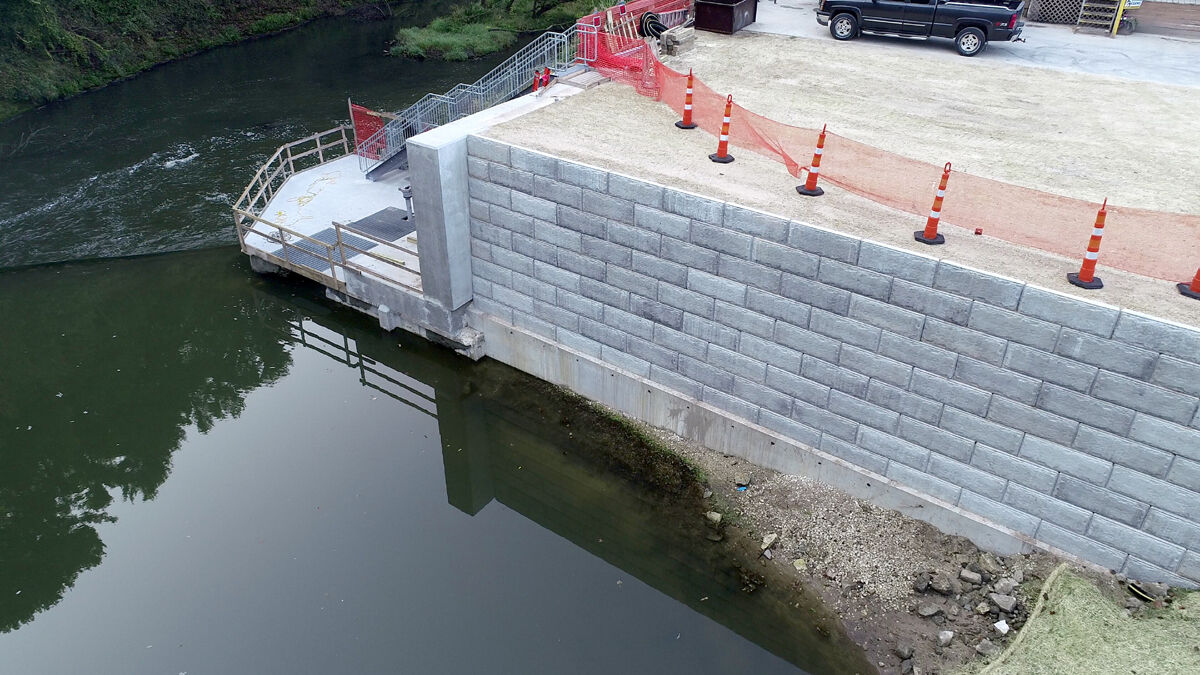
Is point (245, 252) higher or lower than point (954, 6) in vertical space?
lower

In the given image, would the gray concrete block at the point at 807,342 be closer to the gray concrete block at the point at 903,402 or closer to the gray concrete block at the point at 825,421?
the gray concrete block at the point at 903,402

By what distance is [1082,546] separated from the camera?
939 cm

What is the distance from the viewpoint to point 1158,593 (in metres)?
8.92

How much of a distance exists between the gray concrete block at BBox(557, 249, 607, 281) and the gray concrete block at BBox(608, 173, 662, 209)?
1272 millimetres

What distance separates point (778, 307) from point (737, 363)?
121 cm

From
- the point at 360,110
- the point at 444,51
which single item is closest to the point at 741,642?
the point at 360,110

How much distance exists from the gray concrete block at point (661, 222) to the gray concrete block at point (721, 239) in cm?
14

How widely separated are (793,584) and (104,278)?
16114mm

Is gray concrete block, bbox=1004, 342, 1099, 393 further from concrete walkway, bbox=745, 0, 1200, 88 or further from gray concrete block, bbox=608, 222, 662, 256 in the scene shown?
concrete walkway, bbox=745, 0, 1200, 88

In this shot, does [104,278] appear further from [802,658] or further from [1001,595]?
[1001,595]

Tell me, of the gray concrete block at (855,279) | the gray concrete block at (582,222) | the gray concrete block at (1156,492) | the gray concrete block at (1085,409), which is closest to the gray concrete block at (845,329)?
the gray concrete block at (855,279)

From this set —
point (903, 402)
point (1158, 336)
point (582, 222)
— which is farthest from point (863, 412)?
point (582, 222)

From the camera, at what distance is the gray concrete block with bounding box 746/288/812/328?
10391mm

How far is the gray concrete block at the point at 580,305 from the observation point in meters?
12.7
